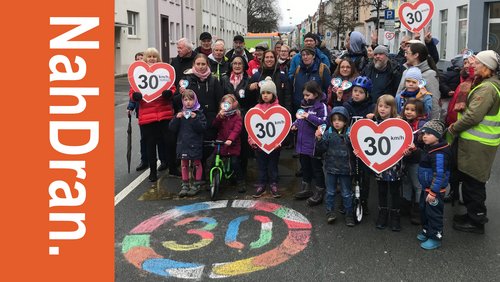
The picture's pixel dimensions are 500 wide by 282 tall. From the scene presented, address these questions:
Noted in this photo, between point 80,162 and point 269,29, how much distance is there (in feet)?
322

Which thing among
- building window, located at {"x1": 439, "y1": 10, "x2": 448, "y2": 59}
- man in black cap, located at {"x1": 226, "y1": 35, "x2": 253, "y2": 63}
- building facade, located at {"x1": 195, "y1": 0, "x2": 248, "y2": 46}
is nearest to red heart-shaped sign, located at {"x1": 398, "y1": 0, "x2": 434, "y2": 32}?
man in black cap, located at {"x1": 226, "y1": 35, "x2": 253, "y2": 63}

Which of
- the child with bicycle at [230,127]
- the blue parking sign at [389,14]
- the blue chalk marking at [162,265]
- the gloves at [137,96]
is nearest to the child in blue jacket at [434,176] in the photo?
the blue chalk marking at [162,265]

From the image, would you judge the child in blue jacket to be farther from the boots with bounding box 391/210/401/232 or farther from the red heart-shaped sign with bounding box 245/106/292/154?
the red heart-shaped sign with bounding box 245/106/292/154

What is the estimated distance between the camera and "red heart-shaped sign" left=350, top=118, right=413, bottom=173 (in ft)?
15.8

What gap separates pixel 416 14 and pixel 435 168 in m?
5.86

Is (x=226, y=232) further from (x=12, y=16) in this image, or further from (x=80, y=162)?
(x=12, y=16)

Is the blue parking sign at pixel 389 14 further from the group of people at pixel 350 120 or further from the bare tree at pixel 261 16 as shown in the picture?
the bare tree at pixel 261 16

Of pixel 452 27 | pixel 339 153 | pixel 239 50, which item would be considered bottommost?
pixel 339 153

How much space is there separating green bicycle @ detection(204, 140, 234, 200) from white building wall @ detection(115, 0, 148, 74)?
23.0 metres

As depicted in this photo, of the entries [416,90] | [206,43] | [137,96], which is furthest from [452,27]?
[137,96]

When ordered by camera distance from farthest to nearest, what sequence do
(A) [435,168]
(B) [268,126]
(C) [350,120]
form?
(B) [268,126], (C) [350,120], (A) [435,168]

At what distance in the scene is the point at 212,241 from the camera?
482 centimetres

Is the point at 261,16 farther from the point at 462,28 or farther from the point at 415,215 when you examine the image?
the point at 415,215

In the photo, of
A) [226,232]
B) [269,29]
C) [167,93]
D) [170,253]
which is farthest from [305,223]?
[269,29]
